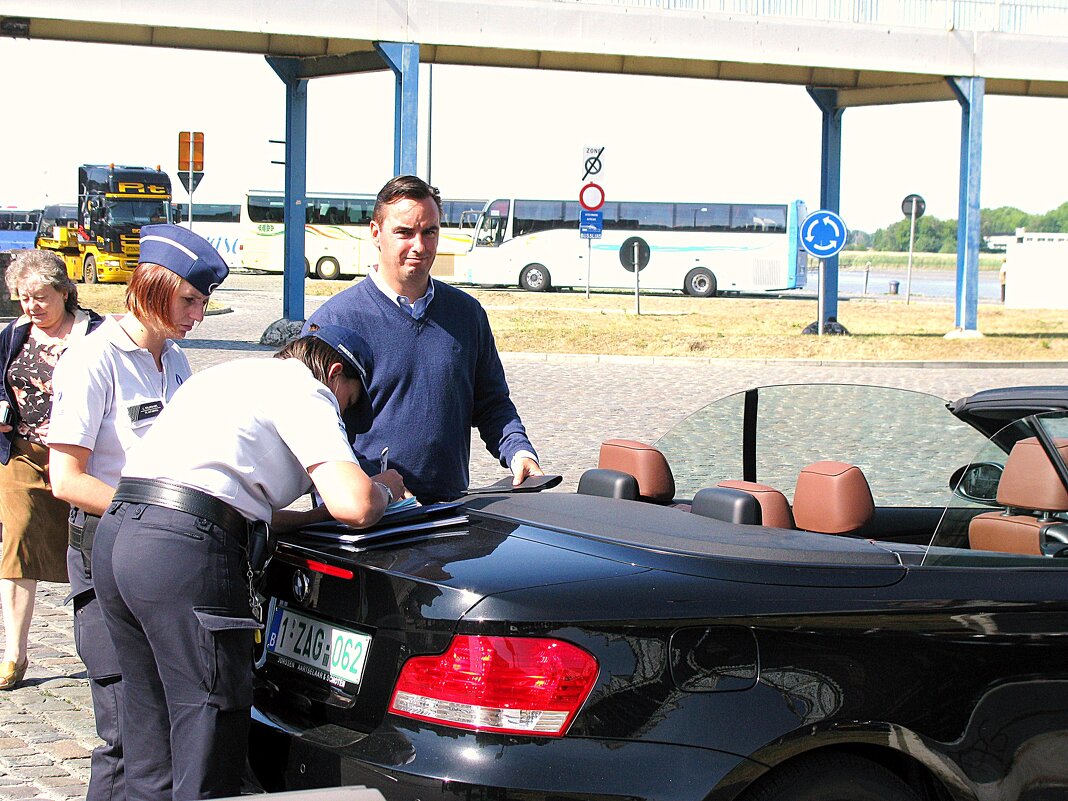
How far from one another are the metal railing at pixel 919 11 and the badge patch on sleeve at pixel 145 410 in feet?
63.9

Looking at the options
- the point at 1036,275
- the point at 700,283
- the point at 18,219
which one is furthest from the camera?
the point at 18,219

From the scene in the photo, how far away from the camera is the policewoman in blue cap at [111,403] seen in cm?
370

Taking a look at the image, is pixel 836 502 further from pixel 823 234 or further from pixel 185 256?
pixel 823 234

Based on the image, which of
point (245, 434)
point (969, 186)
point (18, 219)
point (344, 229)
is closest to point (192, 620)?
point (245, 434)

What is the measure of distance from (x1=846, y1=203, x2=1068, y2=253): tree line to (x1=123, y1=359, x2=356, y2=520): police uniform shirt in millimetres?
139628

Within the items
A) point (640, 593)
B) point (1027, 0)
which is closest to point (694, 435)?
point (640, 593)

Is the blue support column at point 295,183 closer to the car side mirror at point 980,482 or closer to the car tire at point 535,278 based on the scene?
the car side mirror at point 980,482

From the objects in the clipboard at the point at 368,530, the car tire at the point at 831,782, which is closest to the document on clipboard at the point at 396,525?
the clipboard at the point at 368,530

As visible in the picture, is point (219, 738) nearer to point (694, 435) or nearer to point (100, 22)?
point (694, 435)

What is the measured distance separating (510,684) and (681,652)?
0.36 metres

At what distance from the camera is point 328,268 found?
53375mm

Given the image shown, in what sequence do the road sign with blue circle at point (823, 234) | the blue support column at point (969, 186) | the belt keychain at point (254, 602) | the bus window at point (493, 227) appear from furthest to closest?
the bus window at point (493, 227)
the blue support column at point (969, 186)
the road sign with blue circle at point (823, 234)
the belt keychain at point (254, 602)

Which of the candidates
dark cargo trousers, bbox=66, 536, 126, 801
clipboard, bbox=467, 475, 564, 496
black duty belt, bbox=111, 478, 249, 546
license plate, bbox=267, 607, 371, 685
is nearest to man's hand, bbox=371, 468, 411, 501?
clipboard, bbox=467, 475, 564, 496

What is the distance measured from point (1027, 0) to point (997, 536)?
78.6 ft
